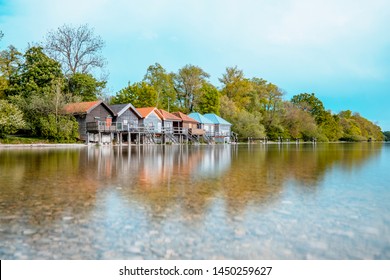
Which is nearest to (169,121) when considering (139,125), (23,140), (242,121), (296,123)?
(139,125)

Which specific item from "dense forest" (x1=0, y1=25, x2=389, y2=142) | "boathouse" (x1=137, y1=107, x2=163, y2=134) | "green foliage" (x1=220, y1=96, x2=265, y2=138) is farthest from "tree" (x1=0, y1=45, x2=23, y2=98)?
"green foliage" (x1=220, y1=96, x2=265, y2=138)

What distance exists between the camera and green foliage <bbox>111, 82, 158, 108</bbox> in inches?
2344

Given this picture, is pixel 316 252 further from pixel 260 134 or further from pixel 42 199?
pixel 260 134

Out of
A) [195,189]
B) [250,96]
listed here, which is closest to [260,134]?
[250,96]

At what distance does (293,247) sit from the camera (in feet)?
14.2

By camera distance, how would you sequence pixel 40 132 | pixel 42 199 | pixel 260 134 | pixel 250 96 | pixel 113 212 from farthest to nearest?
pixel 250 96 < pixel 260 134 < pixel 40 132 < pixel 42 199 < pixel 113 212

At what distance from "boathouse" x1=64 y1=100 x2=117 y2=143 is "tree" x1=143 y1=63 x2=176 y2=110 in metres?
22.2

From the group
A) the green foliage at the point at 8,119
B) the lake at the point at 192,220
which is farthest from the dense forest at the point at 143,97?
the lake at the point at 192,220

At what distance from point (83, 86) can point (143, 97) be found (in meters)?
12.1

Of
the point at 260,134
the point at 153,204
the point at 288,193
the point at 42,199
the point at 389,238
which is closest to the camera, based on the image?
the point at 389,238

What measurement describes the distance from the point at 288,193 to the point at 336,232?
3.14 metres

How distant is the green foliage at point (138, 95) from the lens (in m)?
59.5

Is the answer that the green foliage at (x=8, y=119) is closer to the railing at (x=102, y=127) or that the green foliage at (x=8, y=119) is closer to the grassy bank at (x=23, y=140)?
the grassy bank at (x=23, y=140)

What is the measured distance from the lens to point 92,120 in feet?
138
